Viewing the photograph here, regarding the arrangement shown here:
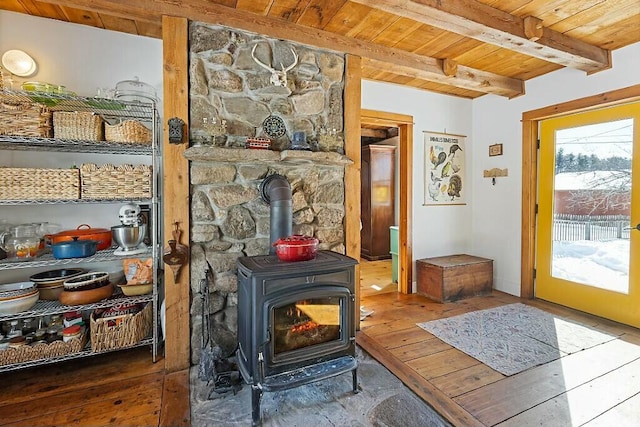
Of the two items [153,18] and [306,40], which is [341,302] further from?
[153,18]

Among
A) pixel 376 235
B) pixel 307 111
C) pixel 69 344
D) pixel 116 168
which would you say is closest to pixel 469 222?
pixel 376 235

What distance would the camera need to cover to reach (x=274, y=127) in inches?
92.0

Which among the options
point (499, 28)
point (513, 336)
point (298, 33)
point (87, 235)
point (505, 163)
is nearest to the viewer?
point (87, 235)

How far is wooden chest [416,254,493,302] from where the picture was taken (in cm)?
336

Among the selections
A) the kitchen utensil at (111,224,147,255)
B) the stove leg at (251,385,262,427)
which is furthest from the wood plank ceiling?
the stove leg at (251,385,262,427)

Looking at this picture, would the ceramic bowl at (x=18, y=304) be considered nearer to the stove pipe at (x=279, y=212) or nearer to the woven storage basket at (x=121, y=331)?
the woven storage basket at (x=121, y=331)

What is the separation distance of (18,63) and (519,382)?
395 cm

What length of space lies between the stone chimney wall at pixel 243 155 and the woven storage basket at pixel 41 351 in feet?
2.41

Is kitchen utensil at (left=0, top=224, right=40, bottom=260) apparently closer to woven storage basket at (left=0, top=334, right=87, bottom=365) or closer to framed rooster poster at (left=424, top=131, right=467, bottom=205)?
woven storage basket at (left=0, top=334, right=87, bottom=365)

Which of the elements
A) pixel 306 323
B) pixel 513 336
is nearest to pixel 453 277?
pixel 513 336

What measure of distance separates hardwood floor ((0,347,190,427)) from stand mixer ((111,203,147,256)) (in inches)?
31.1

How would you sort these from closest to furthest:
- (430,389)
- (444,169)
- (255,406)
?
(255,406) < (430,389) < (444,169)

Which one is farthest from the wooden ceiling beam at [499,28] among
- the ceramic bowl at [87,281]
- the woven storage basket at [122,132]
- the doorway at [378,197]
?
the doorway at [378,197]

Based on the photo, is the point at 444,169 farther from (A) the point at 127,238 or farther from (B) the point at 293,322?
(A) the point at 127,238
